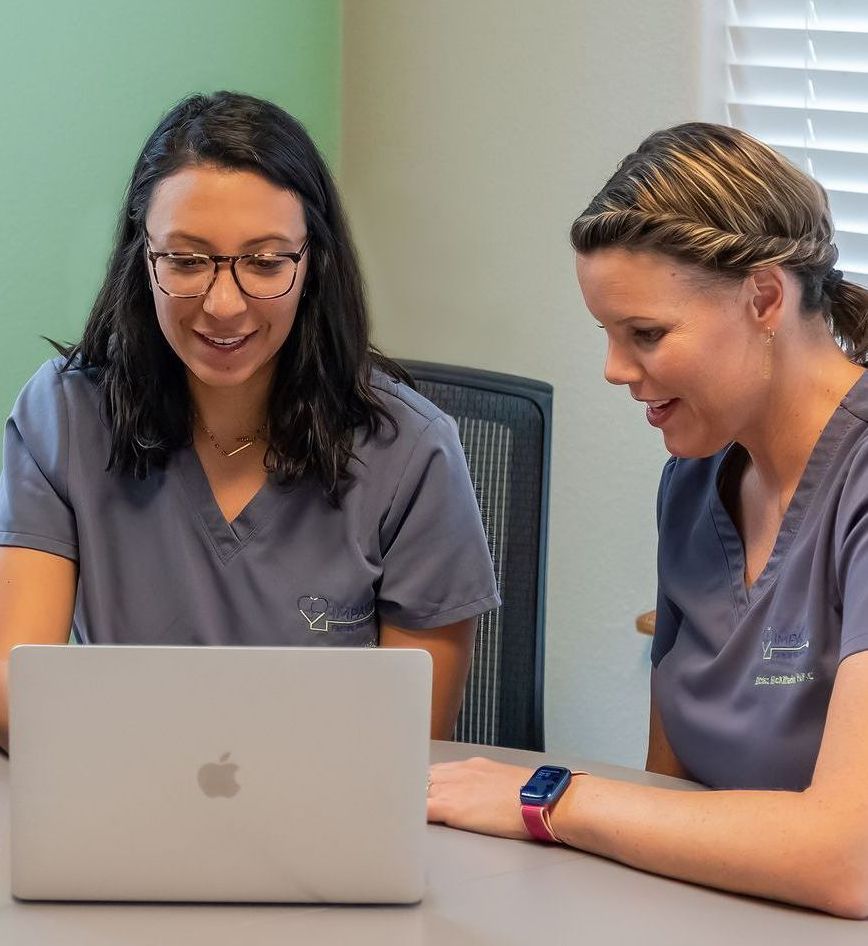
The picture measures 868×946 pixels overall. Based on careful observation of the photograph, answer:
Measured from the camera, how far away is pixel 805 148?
7.06ft

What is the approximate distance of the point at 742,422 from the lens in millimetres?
1365

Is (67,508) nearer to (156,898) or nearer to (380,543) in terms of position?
(380,543)

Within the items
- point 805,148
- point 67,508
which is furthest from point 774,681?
point 805,148

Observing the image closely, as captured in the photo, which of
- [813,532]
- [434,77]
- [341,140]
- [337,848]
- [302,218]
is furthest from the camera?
[341,140]

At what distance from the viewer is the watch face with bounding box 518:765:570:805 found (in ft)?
4.00

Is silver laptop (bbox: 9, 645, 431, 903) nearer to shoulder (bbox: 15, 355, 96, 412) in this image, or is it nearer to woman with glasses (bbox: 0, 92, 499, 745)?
woman with glasses (bbox: 0, 92, 499, 745)

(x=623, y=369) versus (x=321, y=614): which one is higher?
(x=623, y=369)

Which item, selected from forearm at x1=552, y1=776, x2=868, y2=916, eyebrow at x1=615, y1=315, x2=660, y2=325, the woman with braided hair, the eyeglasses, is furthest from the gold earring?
the eyeglasses

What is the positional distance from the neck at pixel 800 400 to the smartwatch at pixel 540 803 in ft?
1.24

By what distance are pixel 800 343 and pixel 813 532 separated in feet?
0.61

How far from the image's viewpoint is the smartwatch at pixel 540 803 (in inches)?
47.8

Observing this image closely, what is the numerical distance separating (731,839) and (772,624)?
283 mm

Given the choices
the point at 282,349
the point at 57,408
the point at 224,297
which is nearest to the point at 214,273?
the point at 224,297

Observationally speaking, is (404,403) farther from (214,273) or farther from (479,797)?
(479,797)
